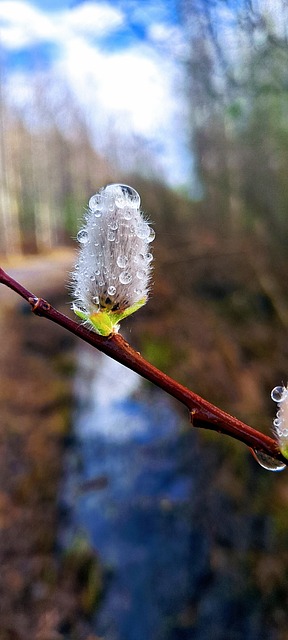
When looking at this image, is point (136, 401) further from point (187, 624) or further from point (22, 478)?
point (187, 624)

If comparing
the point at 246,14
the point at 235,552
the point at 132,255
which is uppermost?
the point at 246,14

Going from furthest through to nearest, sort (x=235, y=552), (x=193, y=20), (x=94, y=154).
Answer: (x=94, y=154), (x=235, y=552), (x=193, y=20)

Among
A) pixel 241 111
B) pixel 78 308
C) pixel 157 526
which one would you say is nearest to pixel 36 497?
pixel 157 526

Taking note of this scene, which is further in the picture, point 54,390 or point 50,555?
point 54,390

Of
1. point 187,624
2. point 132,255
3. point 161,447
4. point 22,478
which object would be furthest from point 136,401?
point 132,255

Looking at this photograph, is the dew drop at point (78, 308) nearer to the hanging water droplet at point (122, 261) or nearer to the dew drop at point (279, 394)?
the hanging water droplet at point (122, 261)

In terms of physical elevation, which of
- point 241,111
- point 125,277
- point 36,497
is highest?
point 125,277

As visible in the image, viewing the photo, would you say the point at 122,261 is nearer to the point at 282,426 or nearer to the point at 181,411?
the point at 282,426

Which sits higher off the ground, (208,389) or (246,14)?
(246,14)
